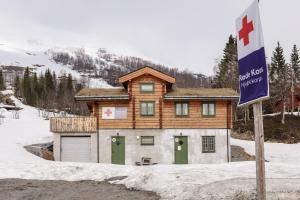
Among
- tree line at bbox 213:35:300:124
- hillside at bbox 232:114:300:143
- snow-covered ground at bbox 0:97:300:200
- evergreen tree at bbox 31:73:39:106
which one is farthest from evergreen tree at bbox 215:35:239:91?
evergreen tree at bbox 31:73:39:106

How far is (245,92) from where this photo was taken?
7660 millimetres

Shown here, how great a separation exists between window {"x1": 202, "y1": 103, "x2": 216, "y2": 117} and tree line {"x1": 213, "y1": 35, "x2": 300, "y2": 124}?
3139 cm

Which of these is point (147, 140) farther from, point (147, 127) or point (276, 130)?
point (276, 130)

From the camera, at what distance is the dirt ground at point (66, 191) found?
626 inches

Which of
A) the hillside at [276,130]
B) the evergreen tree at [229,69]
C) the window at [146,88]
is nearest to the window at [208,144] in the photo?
the window at [146,88]

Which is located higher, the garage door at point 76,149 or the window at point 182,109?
the window at point 182,109

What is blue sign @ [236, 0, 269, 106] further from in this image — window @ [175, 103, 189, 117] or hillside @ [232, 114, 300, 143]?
hillside @ [232, 114, 300, 143]

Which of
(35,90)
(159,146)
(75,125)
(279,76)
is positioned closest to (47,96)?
(35,90)

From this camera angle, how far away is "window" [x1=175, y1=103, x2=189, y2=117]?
118 feet

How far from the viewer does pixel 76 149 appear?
3575 cm

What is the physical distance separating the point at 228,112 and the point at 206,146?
3.71 m

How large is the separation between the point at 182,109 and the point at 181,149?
3.59m

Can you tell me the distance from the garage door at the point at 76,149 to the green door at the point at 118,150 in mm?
2185

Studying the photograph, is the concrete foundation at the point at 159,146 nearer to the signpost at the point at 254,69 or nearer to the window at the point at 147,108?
the window at the point at 147,108
